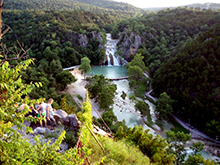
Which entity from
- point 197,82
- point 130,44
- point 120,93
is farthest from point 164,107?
point 130,44

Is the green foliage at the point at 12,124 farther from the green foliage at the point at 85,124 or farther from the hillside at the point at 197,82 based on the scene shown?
the hillside at the point at 197,82

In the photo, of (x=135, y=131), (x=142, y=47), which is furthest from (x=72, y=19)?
(x=135, y=131)

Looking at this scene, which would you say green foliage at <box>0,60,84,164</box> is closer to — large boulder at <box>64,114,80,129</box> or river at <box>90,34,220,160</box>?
large boulder at <box>64,114,80,129</box>

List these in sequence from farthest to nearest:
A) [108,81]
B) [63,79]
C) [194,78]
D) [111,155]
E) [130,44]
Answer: [130,44]
[63,79]
[108,81]
[194,78]
[111,155]

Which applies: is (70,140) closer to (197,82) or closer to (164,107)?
(164,107)

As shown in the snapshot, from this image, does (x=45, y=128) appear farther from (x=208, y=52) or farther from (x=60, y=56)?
(x=60, y=56)

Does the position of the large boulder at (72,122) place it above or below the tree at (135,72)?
above

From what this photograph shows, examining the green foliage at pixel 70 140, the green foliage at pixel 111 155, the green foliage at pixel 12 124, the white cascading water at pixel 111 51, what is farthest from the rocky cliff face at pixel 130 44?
the green foliage at pixel 12 124

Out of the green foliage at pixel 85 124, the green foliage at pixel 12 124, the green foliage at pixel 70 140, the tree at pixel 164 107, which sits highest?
the green foliage at pixel 12 124
